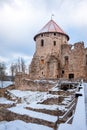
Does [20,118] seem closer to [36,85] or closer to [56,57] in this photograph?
[36,85]

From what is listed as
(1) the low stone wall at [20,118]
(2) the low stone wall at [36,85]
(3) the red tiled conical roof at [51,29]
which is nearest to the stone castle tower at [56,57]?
(3) the red tiled conical roof at [51,29]

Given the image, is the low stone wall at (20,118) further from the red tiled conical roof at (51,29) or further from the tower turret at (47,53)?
the red tiled conical roof at (51,29)

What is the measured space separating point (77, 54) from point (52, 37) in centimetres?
586

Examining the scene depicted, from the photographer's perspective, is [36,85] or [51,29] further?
[51,29]

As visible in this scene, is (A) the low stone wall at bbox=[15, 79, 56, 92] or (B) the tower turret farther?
(B) the tower turret

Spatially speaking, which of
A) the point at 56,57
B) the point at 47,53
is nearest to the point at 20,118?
the point at 56,57

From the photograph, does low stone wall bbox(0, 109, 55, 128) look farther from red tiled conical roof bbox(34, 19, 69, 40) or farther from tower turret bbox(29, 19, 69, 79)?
red tiled conical roof bbox(34, 19, 69, 40)

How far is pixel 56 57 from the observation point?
40250 millimetres

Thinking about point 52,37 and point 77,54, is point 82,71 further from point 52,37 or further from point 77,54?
point 52,37

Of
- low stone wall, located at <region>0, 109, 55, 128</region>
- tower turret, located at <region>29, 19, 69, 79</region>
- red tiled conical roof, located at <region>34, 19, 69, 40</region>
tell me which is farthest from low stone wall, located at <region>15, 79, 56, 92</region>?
low stone wall, located at <region>0, 109, 55, 128</region>

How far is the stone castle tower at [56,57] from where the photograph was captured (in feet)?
128

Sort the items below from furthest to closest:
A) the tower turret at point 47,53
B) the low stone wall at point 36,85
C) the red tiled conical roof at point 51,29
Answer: the red tiled conical roof at point 51,29, the tower turret at point 47,53, the low stone wall at point 36,85

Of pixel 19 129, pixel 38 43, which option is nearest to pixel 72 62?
pixel 38 43

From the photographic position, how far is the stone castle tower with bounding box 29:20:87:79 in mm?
38969
